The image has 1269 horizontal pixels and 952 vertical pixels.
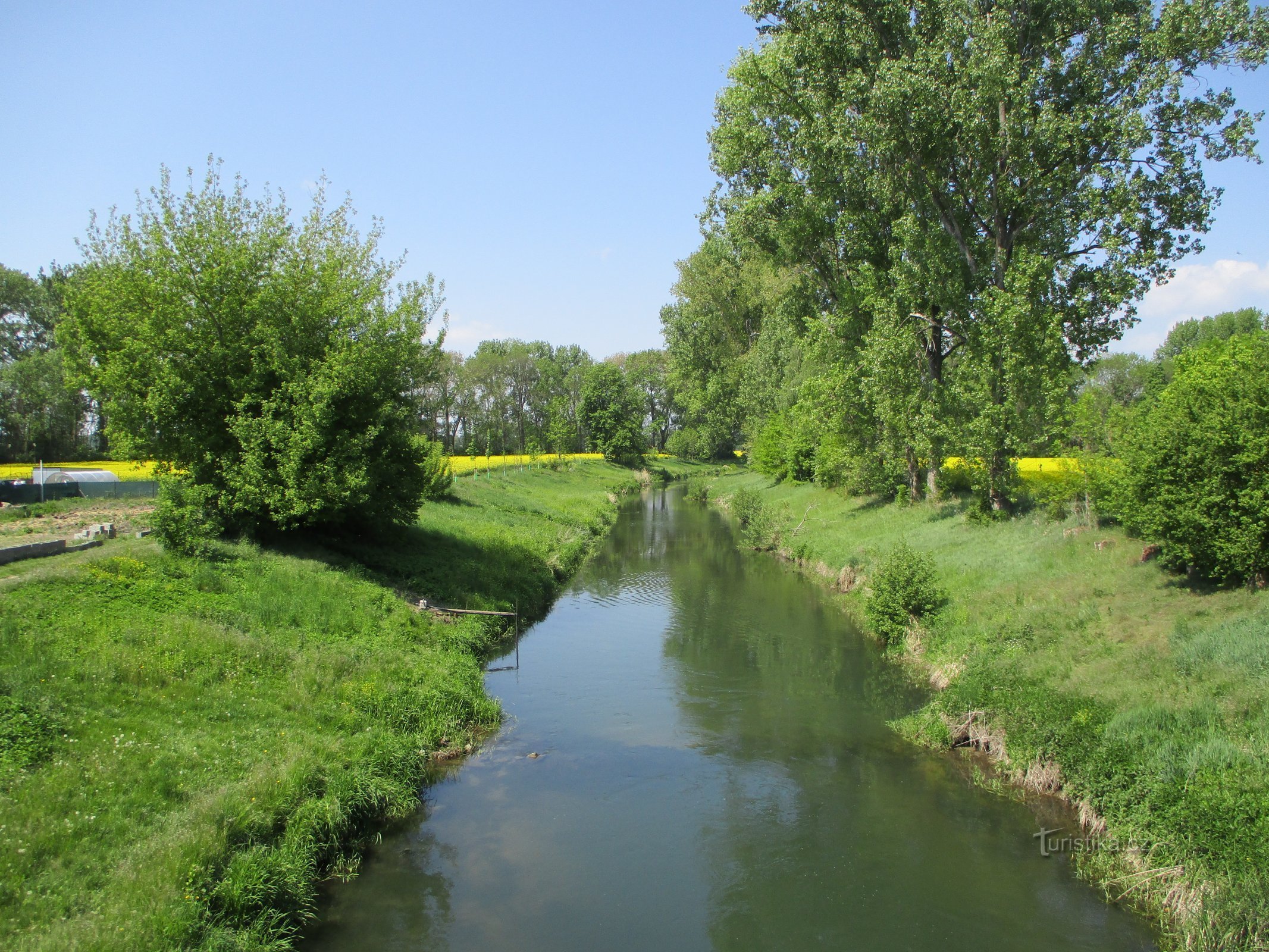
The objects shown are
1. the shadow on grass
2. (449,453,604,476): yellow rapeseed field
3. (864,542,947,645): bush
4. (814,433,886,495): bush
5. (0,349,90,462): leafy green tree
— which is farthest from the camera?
(449,453,604,476): yellow rapeseed field

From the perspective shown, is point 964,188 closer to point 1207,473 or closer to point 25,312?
point 1207,473

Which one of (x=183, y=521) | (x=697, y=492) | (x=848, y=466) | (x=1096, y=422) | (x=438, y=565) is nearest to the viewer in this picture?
(x=183, y=521)

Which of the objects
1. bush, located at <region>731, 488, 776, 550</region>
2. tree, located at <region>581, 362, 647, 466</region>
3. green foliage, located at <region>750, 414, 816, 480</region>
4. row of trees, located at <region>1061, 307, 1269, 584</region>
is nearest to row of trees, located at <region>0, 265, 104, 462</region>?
bush, located at <region>731, 488, 776, 550</region>

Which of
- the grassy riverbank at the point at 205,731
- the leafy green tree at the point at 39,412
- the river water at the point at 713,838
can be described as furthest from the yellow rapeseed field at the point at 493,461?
the river water at the point at 713,838

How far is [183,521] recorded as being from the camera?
17.3 m

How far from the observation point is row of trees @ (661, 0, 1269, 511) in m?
21.0

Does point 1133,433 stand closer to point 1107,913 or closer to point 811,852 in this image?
point 1107,913

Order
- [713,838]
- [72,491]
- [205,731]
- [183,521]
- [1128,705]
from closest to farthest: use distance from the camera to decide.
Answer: [205,731] → [713,838] → [1128,705] → [183,521] → [72,491]

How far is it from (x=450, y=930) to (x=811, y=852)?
4.99 m

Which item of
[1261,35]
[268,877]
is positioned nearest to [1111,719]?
[268,877]

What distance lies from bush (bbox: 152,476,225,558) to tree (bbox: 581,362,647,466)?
236ft

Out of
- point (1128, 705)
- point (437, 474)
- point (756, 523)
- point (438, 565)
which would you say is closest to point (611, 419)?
point (756, 523)

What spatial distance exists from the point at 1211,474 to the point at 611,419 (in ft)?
258

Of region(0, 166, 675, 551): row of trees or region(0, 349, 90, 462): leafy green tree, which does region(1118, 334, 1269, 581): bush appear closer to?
region(0, 166, 675, 551): row of trees
